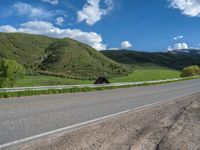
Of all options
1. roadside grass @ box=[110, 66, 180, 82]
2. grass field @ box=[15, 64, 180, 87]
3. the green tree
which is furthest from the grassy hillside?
the green tree

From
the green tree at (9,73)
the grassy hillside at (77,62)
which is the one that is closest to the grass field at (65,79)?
the green tree at (9,73)

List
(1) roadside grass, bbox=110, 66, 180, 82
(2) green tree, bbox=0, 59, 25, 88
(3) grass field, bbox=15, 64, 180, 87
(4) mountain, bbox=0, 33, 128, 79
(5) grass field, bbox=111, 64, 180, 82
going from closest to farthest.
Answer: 1. (2) green tree, bbox=0, 59, 25, 88
2. (3) grass field, bbox=15, 64, 180, 87
3. (1) roadside grass, bbox=110, 66, 180, 82
4. (5) grass field, bbox=111, 64, 180, 82
5. (4) mountain, bbox=0, 33, 128, 79

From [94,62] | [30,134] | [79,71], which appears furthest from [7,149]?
[94,62]

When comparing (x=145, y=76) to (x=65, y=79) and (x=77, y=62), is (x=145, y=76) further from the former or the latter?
(x=65, y=79)

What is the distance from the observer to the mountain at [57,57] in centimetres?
9775

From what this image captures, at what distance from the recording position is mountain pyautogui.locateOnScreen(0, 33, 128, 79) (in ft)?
321

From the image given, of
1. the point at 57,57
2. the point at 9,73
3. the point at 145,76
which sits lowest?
the point at 145,76

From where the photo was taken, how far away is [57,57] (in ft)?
358

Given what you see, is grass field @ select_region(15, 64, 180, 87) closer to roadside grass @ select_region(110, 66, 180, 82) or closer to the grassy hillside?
roadside grass @ select_region(110, 66, 180, 82)

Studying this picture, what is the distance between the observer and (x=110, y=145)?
6453 mm

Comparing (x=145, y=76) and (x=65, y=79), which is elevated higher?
(x=145, y=76)

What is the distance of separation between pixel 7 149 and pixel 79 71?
91.5 m

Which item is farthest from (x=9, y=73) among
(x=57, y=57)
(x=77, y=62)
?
(x=57, y=57)

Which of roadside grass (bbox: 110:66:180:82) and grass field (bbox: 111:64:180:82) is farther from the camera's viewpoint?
grass field (bbox: 111:64:180:82)
